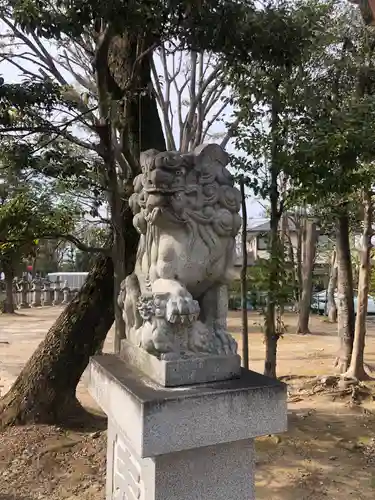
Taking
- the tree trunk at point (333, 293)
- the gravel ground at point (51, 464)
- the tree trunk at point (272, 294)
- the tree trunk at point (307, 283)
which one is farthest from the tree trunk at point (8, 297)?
the tree trunk at point (272, 294)

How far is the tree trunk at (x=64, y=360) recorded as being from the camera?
18.4ft

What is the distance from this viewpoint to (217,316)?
9.35ft

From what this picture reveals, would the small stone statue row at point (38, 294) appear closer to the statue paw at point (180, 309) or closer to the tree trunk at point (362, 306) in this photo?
the tree trunk at point (362, 306)

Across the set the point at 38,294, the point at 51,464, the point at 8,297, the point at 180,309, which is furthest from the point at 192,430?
the point at 38,294

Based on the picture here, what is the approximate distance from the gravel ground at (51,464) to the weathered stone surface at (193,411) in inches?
87.4

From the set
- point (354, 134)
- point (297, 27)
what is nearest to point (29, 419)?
point (354, 134)

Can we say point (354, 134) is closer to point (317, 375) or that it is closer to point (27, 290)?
point (317, 375)

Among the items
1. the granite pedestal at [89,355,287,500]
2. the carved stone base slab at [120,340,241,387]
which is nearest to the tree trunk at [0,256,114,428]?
the granite pedestal at [89,355,287,500]

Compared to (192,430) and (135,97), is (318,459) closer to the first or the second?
(192,430)

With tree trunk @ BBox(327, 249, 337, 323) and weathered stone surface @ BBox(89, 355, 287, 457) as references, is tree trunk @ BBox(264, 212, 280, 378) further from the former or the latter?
tree trunk @ BBox(327, 249, 337, 323)

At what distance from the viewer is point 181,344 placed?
103 inches

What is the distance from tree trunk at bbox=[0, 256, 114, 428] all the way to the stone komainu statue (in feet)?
10.1

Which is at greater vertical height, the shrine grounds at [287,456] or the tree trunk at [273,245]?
the tree trunk at [273,245]

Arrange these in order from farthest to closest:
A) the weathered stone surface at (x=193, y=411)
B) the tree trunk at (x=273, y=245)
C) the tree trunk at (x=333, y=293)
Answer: the tree trunk at (x=333, y=293) < the tree trunk at (x=273, y=245) < the weathered stone surface at (x=193, y=411)
